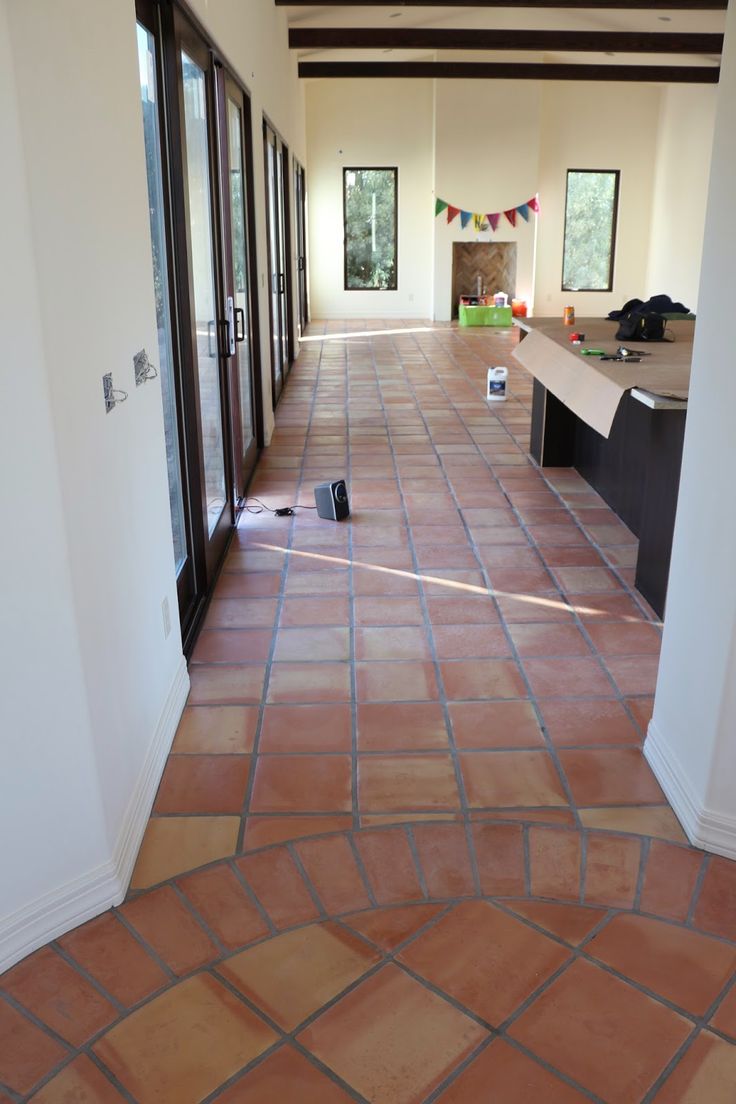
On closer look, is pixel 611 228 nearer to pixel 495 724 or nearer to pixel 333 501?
pixel 333 501

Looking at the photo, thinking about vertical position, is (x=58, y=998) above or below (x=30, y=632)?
below

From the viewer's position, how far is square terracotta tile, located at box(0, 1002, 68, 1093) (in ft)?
5.76

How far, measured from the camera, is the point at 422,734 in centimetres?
294

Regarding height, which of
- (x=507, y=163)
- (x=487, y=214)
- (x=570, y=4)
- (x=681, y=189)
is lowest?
(x=487, y=214)

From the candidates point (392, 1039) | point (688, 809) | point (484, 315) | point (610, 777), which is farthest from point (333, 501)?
point (484, 315)

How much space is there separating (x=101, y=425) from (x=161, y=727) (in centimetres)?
100

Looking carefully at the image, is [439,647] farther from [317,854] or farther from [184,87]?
[184,87]

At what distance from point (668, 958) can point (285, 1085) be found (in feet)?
2.85

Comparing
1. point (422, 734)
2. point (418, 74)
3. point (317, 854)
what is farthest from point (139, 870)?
point (418, 74)

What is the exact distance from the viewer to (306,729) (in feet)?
9.75

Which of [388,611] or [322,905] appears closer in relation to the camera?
[322,905]

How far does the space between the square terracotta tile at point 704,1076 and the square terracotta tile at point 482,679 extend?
4.68ft

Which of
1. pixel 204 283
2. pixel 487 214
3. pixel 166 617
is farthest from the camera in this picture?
pixel 487 214

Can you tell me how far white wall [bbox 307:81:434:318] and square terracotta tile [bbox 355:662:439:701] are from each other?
12078 mm
